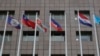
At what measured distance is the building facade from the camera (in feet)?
127

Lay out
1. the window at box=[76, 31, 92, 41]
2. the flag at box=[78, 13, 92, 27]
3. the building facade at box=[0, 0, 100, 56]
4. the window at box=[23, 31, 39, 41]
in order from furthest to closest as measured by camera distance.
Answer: the window at box=[23, 31, 39, 41] < the window at box=[76, 31, 92, 41] < the building facade at box=[0, 0, 100, 56] < the flag at box=[78, 13, 92, 27]

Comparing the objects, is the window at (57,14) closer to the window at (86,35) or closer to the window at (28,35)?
the window at (86,35)

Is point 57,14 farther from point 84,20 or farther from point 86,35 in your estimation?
Answer: point 84,20

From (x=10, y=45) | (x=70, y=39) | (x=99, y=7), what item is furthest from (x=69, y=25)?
(x=10, y=45)

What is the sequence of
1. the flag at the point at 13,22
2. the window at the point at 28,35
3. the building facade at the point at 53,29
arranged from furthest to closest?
the window at the point at 28,35 < the building facade at the point at 53,29 < the flag at the point at 13,22

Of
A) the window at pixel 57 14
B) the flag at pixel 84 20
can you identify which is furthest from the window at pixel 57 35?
the flag at pixel 84 20

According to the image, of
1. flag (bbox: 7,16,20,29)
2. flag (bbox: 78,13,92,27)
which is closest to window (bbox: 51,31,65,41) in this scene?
flag (bbox: 78,13,92,27)

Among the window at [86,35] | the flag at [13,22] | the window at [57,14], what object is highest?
the window at [57,14]

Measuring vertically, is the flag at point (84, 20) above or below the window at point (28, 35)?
above

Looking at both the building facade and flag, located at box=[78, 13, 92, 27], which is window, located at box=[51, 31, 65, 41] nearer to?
the building facade

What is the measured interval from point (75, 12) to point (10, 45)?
31.6 feet

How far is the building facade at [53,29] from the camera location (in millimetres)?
38812

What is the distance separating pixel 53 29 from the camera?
40.4m

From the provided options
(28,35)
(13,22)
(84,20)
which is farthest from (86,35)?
(13,22)
